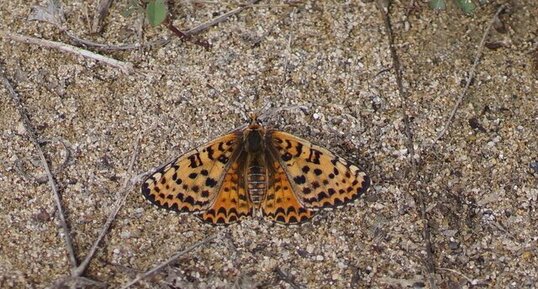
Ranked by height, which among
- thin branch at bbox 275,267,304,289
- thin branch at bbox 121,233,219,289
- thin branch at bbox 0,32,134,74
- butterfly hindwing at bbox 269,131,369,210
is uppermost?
thin branch at bbox 0,32,134,74

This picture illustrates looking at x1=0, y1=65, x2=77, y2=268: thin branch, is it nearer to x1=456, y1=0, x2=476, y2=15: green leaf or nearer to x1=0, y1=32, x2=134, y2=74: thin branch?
x1=0, y1=32, x2=134, y2=74: thin branch

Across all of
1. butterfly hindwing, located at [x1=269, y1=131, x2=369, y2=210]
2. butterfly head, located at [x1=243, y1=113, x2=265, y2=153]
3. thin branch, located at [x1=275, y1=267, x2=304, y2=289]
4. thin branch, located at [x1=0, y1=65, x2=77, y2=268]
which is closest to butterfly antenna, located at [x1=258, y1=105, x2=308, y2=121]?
butterfly head, located at [x1=243, y1=113, x2=265, y2=153]

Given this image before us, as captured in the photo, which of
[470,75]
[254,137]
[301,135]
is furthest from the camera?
[470,75]

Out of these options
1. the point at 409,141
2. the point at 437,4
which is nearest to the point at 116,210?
the point at 409,141

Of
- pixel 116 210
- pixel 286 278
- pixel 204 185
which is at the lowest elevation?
pixel 286 278

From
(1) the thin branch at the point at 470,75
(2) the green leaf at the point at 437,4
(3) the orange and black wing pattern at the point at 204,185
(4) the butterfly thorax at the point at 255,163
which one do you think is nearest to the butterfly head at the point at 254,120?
(4) the butterfly thorax at the point at 255,163

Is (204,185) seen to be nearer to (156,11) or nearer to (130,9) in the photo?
(156,11)

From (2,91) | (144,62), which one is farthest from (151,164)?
(2,91)
